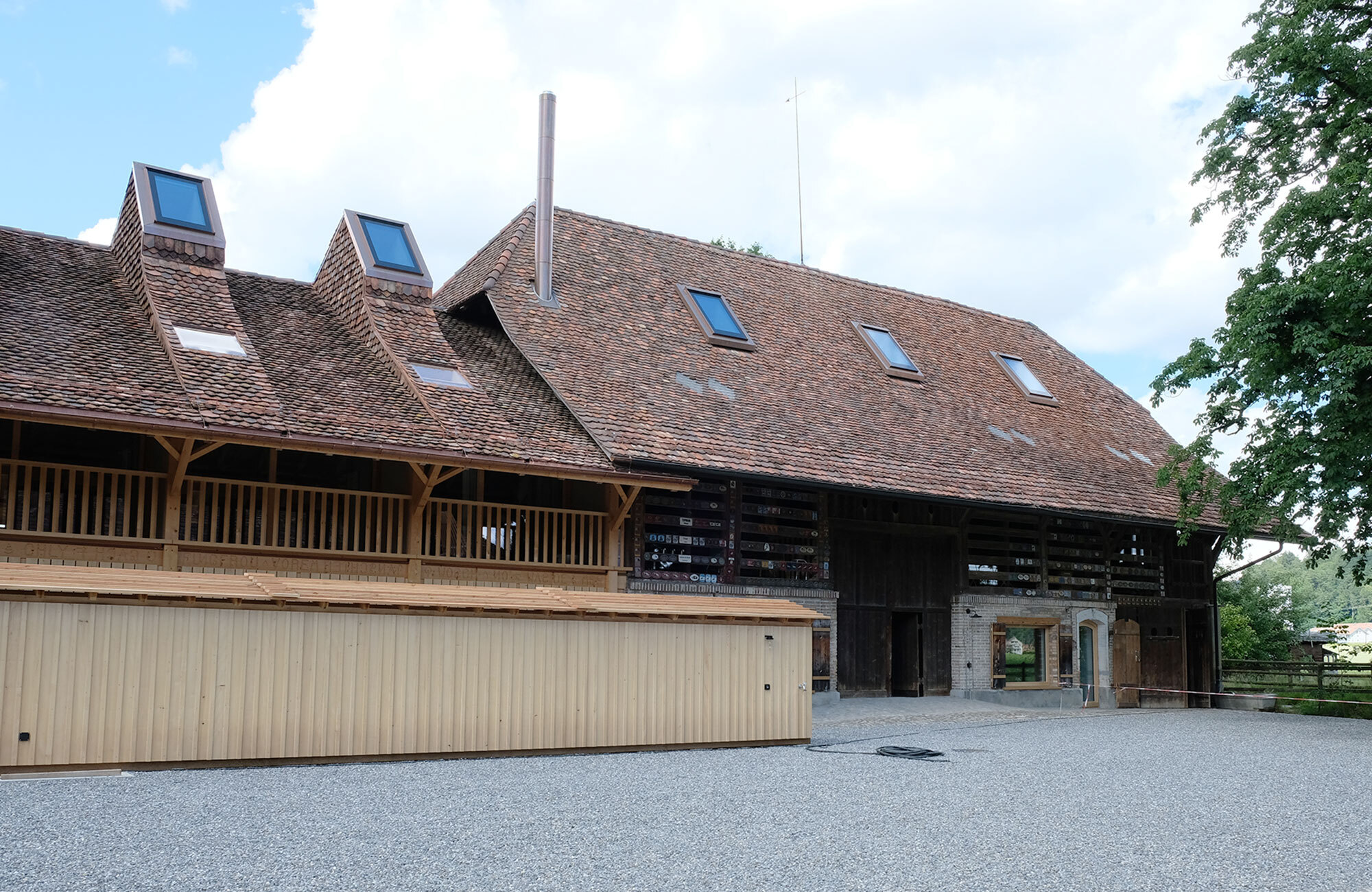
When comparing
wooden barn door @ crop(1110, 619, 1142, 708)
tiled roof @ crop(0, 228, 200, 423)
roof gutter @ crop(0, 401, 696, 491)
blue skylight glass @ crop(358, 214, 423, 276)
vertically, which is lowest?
wooden barn door @ crop(1110, 619, 1142, 708)

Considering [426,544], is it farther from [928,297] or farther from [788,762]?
[928,297]

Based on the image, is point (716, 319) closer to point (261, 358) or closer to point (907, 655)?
point (907, 655)

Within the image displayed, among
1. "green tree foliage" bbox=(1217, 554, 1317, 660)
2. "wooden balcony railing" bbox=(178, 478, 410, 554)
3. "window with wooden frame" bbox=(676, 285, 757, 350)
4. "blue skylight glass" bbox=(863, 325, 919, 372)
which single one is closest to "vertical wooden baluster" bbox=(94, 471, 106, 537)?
"wooden balcony railing" bbox=(178, 478, 410, 554)

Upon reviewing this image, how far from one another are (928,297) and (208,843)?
24.4 metres

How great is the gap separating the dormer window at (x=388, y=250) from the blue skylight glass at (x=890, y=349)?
9.54 metres

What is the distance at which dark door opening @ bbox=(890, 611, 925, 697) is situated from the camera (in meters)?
22.5

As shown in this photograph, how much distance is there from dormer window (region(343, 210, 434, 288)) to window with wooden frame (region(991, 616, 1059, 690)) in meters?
12.1

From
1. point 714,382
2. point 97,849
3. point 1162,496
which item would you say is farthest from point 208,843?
point 1162,496

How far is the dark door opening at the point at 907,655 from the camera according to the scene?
22.5 meters

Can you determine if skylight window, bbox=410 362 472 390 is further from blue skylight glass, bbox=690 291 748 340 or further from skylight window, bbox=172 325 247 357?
blue skylight glass, bbox=690 291 748 340

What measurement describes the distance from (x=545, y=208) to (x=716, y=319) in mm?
3792

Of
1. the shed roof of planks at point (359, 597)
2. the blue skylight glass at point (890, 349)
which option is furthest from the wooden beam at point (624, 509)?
the blue skylight glass at point (890, 349)

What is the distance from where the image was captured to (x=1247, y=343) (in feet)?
62.8

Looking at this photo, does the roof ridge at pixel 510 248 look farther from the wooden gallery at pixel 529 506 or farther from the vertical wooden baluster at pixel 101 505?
the vertical wooden baluster at pixel 101 505
